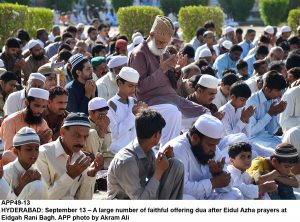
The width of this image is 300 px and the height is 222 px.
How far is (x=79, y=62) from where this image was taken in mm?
8336

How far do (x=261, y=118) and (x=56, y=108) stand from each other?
250cm

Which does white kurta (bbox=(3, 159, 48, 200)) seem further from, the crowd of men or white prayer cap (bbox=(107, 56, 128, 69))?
white prayer cap (bbox=(107, 56, 128, 69))

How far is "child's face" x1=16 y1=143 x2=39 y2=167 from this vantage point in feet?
18.4

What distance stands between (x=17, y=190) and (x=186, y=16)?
1599 centimetres

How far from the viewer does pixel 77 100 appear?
8195 millimetres

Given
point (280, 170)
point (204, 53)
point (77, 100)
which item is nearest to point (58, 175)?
point (280, 170)

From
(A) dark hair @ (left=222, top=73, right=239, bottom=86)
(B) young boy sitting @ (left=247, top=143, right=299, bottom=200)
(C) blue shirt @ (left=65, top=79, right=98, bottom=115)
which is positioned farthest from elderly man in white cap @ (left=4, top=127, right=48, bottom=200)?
(A) dark hair @ (left=222, top=73, right=239, bottom=86)

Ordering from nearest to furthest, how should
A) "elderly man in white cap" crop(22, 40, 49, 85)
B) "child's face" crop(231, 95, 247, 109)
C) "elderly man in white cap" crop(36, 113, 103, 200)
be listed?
"elderly man in white cap" crop(36, 113, 103, 200) < "child's face" crop(231, 95, 247, 109) < "elderly man in white cap" crop(22, 40, 49, 85)

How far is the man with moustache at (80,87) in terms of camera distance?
26.8ft

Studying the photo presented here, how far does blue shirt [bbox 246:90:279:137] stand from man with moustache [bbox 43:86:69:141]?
2285 mm

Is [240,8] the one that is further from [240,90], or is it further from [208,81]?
[208,81]

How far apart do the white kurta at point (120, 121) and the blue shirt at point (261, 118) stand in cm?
151
